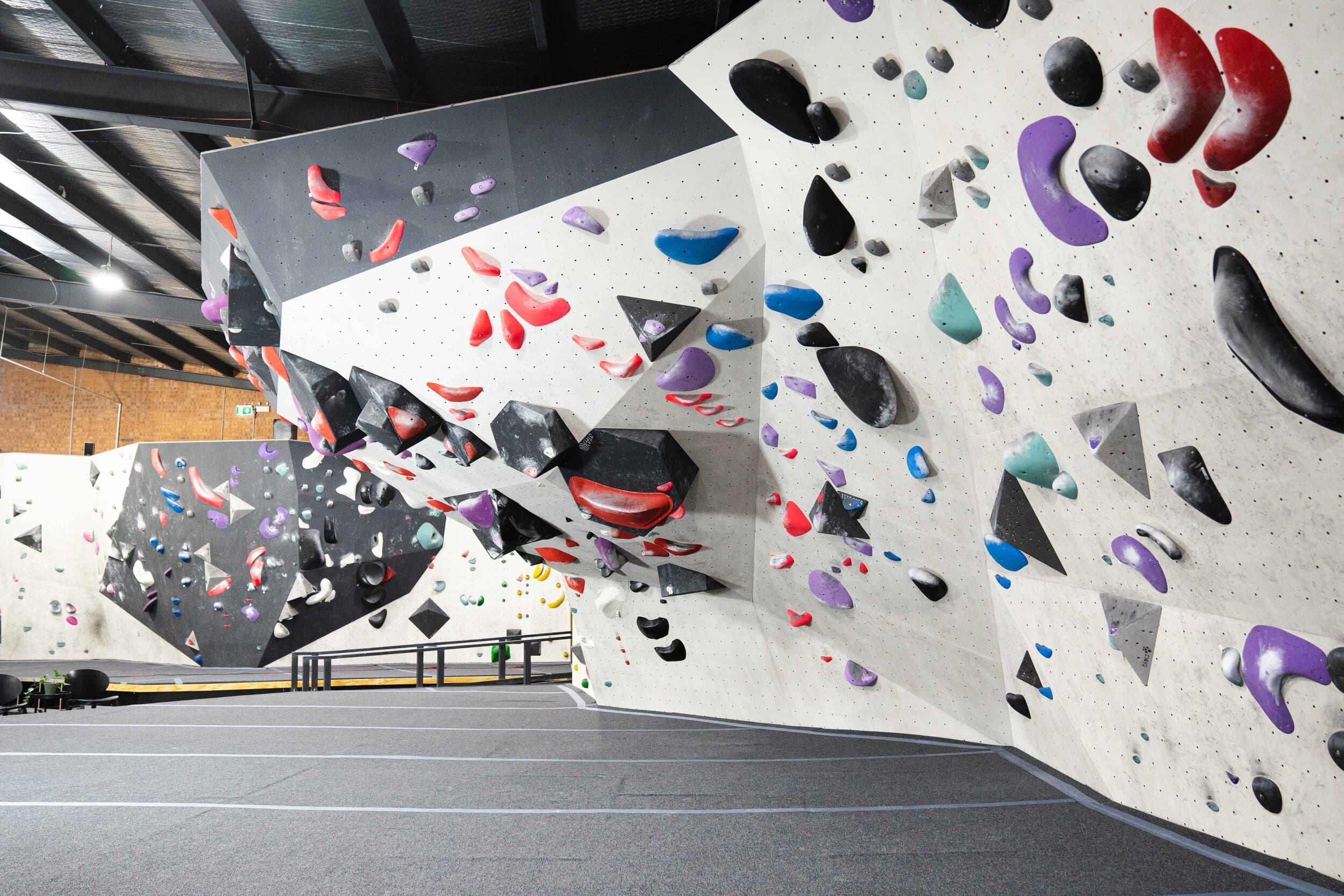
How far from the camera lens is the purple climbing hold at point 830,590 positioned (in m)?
4.01

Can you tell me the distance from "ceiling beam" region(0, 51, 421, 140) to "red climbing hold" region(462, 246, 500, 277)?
4.36 ft

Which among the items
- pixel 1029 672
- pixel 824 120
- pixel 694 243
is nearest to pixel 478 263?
pixel 694 243

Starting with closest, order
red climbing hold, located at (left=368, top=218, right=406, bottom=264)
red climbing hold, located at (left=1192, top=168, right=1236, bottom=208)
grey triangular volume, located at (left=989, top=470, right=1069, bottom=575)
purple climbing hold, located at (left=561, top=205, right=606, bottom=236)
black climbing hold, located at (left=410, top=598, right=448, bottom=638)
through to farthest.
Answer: red climbing hold, located at (left=1192, top=168, right=1236, bottom=208)
grey triangular volume, located at (left=989, top=470, right=1069, bottom=575)
purple climbing hold, located at (left=561, top=205, right=606, bottom=236)
red climbing hold, located at (left=368, top=218, right=406, bottom=264)
black climbing hold, located at (left=410, top=598, right=448, bottom=638)

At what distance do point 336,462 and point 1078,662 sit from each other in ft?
26.8

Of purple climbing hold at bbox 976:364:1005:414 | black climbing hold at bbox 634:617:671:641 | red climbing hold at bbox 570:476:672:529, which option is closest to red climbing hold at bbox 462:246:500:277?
red climbing hold at bbox 570:476:672:529

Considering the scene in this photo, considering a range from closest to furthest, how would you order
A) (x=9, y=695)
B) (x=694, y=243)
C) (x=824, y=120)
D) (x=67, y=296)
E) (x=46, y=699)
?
(x=824, y=120) → (x=694, y=243) → (x=9, y=695) → (x=46, y=699) → (x=67, y=296)

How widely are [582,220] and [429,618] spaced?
25.9 ft

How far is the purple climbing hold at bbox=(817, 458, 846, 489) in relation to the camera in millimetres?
3338

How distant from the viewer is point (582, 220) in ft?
9.80

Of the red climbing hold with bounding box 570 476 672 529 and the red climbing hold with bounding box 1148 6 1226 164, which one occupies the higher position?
the red climbing hold with bounding box 1148 6 1226 164

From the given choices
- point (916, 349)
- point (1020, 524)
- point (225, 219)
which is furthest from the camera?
point (225, 219)

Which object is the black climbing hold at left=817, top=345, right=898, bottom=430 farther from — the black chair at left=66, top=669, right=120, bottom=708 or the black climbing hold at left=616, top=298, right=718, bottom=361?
the black chair at left=66, top=669, right=120, bottom=708

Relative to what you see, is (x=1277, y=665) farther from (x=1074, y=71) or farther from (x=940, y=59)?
(x=940, y=59)

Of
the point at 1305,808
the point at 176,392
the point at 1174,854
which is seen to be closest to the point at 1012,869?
the point at 1174,854
